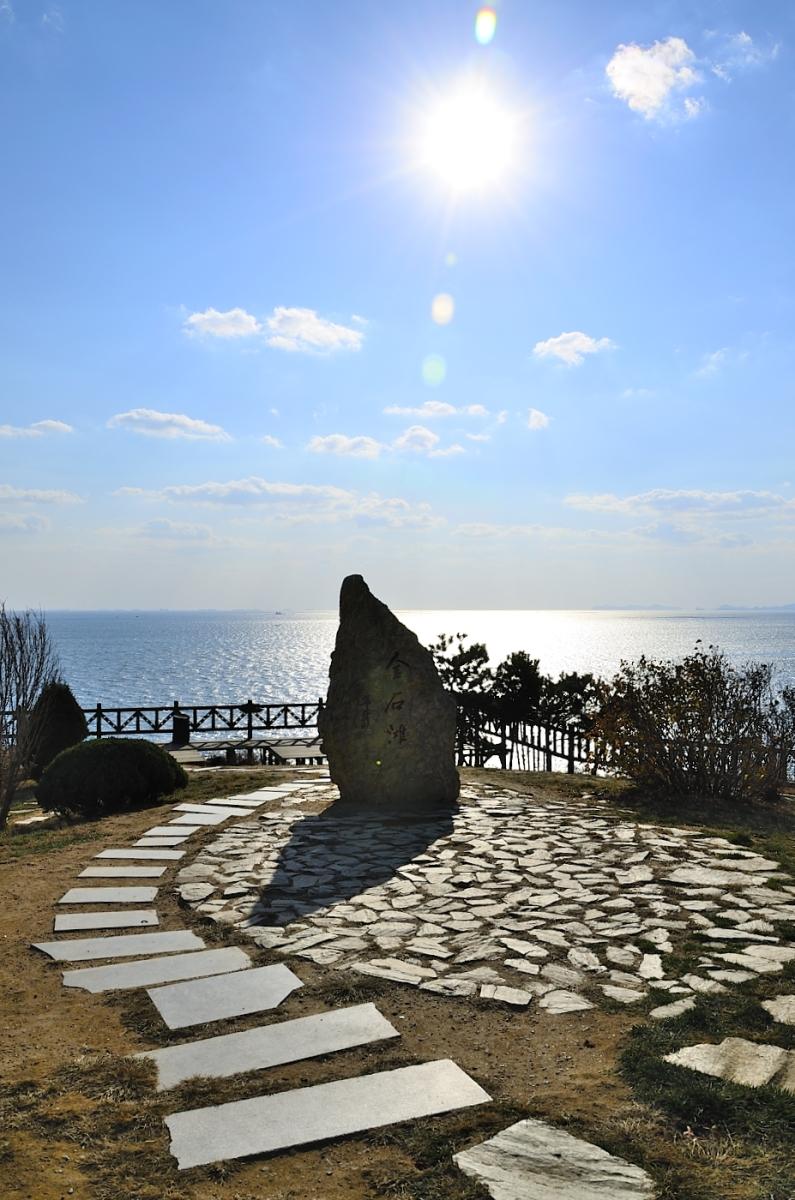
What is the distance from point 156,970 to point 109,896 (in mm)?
1708

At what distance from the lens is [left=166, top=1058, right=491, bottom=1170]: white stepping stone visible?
9.22ft

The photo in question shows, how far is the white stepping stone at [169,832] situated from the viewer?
8102mm

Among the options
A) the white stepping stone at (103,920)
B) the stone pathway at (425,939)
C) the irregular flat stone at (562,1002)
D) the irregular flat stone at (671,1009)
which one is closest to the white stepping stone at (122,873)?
the stone pathway at (425,939)

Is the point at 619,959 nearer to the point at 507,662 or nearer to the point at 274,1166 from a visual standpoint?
the point at 274,1166

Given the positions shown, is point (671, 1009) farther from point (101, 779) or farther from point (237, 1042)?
point (101, 779)

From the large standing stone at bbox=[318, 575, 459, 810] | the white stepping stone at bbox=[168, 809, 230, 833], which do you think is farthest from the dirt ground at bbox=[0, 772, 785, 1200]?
the large standing stone at bbox=[318, 575, 459, 810]

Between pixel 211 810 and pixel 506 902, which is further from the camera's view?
pixel 211 810

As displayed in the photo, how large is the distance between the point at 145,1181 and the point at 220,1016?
1.29 meters

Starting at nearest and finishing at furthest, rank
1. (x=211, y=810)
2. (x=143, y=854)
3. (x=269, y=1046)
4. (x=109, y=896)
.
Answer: (x=269, y=1046) < (x=109, y=896) < (x=143, y=854) < (x=211, y=810)

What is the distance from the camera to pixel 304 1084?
10.5 ft

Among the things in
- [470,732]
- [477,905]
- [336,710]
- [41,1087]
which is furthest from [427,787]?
[470,732]

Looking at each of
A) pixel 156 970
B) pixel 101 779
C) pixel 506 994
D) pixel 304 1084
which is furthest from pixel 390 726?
pixel 304 1084

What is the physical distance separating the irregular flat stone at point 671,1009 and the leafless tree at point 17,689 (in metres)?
8.97

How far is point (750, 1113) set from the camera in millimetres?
2947
